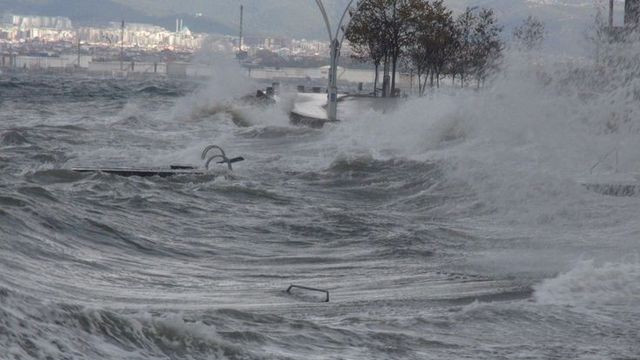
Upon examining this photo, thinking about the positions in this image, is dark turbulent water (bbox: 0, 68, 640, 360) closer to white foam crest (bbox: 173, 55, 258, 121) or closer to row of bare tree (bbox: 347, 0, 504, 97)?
row of bare tree (bbox: 347, 0, 504, 97)

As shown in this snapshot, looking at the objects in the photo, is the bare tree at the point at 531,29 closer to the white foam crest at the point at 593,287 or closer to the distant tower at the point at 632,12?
the distant tower at the point at 632,12

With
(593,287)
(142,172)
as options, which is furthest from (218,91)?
(593,287)

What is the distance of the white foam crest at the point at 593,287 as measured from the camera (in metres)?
9.95

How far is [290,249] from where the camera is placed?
14.0 m

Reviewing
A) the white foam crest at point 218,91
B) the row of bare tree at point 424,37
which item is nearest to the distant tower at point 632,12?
the row of bare tree at point 424,37

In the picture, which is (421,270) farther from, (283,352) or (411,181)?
(411,181)

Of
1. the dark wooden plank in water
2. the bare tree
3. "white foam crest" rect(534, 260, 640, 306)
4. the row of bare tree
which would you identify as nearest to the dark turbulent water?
"white foam crest" rect(534, 260, 640, 306)

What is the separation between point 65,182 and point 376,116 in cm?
1663

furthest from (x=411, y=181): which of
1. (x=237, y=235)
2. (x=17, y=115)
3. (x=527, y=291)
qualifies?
(x=17, y=115)

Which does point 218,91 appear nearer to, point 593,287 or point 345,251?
point 345,251

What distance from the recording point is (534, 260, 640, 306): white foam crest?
32.6ft

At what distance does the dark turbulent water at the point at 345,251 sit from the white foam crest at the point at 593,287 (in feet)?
0.10

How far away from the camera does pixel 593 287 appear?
10.4 metres

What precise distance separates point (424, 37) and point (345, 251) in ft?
134
